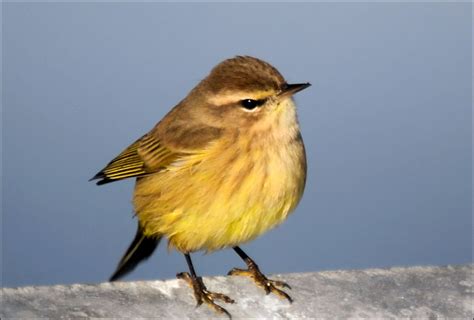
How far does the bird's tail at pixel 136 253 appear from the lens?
17.9ft

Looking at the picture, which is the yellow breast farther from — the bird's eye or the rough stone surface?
the rough stone surface

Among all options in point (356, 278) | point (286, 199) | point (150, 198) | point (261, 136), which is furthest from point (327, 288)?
point (150, 198)

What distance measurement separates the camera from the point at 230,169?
4.61 m

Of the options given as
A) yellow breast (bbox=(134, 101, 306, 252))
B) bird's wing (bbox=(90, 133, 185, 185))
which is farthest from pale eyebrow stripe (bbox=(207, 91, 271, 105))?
bird's wing (bbox=(90, 133, 185, 185))

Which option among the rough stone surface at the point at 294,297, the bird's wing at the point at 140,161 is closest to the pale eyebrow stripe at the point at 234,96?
the bird's wing at the point at 140,161

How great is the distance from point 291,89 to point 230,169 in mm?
526

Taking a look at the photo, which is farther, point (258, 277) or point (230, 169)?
point (258, 277)

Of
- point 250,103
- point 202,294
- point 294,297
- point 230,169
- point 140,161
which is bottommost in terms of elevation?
point 202,294

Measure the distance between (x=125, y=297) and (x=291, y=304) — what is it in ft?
2.72

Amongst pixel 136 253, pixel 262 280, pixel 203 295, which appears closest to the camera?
pixel 203 295

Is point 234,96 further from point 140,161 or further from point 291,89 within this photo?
point 140,161

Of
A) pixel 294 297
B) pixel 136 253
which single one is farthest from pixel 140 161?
pixel 294 297

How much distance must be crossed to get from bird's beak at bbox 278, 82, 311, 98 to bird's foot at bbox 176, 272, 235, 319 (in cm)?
106

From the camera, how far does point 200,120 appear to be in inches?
196
